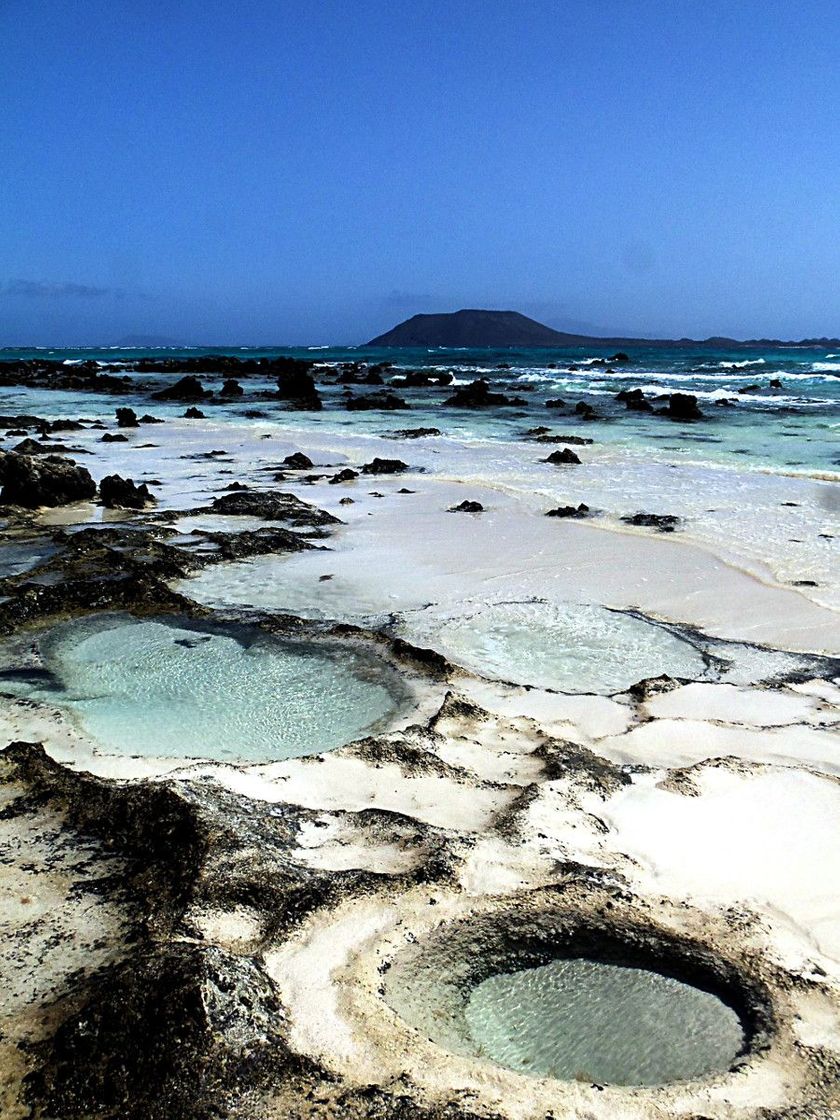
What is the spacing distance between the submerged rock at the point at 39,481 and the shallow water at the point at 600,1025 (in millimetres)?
8595

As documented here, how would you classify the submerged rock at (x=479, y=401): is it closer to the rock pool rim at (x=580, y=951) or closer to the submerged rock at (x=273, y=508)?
the submerged rock at (x=273, y=508)

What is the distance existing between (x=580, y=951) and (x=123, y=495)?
838cm

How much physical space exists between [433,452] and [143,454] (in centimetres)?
505

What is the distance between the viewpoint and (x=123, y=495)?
386 inches

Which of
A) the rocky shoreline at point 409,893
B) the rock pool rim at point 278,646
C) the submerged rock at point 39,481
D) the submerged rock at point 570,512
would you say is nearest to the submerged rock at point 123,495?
the submerged rock at point 39,481

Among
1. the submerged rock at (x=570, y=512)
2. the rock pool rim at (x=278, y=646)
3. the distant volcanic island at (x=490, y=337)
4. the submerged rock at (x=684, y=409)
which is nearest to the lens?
the rock pool rim at (x=278, y=646)

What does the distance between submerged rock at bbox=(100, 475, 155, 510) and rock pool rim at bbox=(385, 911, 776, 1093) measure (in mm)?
7866

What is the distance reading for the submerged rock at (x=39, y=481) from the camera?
31.2ft

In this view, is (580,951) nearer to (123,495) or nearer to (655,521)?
(655,521)

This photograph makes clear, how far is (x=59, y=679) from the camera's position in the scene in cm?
470

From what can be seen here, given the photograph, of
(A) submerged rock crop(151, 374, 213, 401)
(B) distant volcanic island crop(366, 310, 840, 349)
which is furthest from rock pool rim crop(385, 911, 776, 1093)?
(B) distant volcanic island crop(366, 310, 840, 349)

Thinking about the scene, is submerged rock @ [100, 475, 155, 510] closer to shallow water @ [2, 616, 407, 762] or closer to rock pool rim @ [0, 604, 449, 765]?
rock pool rim @ [0, 604, 449, 765]

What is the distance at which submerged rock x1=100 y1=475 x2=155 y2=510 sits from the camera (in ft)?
31.7

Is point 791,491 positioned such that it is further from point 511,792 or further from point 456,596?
point 511,792
